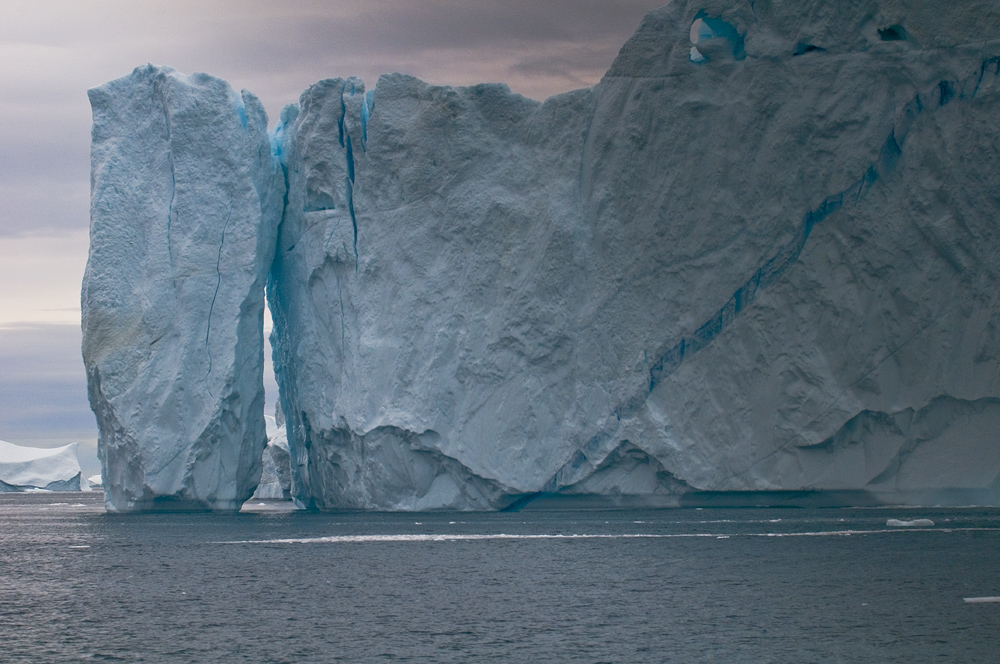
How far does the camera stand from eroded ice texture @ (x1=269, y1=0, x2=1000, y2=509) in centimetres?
1477

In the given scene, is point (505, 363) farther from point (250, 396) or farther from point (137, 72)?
point (137, 72)

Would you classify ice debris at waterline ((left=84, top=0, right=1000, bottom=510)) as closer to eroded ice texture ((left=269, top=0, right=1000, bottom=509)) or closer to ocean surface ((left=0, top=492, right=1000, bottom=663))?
eroded ice texture ((left=269, top=0, right=1000, bottom=509))

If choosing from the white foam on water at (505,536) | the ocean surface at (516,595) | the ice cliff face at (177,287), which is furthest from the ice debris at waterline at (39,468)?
the white foam on water at (505,536)

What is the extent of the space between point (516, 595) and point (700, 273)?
9.62 meters

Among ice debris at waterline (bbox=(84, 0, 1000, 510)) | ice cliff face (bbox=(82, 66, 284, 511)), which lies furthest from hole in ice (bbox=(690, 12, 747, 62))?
ice cliff face (bbox=(82, 66, 284, 511))

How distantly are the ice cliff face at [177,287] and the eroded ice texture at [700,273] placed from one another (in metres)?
1.66

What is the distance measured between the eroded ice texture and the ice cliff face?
166cm

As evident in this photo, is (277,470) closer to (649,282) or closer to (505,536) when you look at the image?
(649,282)

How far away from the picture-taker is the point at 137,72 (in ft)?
55.8

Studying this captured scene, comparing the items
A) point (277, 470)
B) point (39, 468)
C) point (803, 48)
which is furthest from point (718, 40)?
point (39, 468)

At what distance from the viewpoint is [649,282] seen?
614 inches

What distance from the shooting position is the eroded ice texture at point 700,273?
48.5 ft

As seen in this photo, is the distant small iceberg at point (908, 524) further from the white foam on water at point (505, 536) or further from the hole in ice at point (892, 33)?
the hole in ice at point (892, 33)

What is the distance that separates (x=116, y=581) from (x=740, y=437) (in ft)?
32.1
